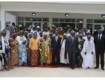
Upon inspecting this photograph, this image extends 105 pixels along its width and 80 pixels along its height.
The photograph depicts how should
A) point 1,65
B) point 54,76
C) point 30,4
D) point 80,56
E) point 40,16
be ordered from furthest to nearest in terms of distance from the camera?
point 40,16 → point 30,4 → point 80,56 → point 1,65 → point 54,76

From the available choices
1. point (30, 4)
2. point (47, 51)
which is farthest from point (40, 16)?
point (47, 51)

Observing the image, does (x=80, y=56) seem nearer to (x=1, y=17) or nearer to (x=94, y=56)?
(x=94, y=56)

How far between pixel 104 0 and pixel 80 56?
410 cm

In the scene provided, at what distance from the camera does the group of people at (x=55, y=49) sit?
13992 mm

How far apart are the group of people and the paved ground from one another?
0.50 meters

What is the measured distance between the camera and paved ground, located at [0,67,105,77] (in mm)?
12539

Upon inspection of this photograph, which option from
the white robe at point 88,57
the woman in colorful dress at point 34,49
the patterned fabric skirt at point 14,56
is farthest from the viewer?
the woman in colorful dress at point 34,49

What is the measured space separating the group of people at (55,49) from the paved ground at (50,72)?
0.50 meters

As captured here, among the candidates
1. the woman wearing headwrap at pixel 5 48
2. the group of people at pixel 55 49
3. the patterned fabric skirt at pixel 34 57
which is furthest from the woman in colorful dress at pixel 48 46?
the woman wearing headwrap at pixel 5 48

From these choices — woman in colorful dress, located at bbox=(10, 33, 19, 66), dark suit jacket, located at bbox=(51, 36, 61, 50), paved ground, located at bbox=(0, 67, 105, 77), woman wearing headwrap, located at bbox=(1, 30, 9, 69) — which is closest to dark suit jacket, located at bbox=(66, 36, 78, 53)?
dark suit jacket, located at bbox=(51, 36, 61, 50)

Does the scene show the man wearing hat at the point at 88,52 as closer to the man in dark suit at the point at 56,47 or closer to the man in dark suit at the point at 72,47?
the man in dark suit at the point at 72,47

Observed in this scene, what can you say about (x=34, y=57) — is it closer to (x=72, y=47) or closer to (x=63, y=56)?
(x=63, y=56)

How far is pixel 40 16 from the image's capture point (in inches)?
913

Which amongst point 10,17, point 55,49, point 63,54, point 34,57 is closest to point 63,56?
point 63,54
